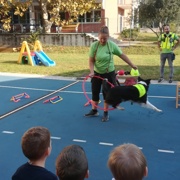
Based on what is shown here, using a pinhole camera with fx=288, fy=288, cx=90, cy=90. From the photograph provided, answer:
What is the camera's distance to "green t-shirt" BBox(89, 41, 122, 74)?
18.7 feet

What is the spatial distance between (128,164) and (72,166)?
1.36 feet

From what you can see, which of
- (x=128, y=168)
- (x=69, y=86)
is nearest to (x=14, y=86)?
(x=69, y=86)

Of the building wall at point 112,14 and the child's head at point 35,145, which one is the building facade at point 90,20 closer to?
the building wall at point 112,14

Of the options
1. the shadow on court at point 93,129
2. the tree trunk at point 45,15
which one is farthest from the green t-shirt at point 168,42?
the tree trunk at point 45,15

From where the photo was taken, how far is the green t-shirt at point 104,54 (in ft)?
18.7

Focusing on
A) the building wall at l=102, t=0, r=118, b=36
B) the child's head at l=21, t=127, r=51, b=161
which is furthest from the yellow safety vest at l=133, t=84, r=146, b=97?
the building wall at l=102, t=0, r=118, b=36

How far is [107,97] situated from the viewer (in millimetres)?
5641

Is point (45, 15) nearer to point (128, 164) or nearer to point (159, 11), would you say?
point (159, 11)

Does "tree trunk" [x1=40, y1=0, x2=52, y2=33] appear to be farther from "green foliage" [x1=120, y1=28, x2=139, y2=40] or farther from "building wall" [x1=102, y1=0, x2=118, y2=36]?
"green foliage" [x1=120, y1=28, x2=139, y2=40]

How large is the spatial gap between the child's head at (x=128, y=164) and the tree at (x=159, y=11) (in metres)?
24.9

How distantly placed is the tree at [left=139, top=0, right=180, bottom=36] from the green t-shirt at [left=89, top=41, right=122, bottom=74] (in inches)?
825

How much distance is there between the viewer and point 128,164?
6.11ft

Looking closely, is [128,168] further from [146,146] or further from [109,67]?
[109,67]

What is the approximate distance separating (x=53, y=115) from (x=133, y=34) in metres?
24.9
